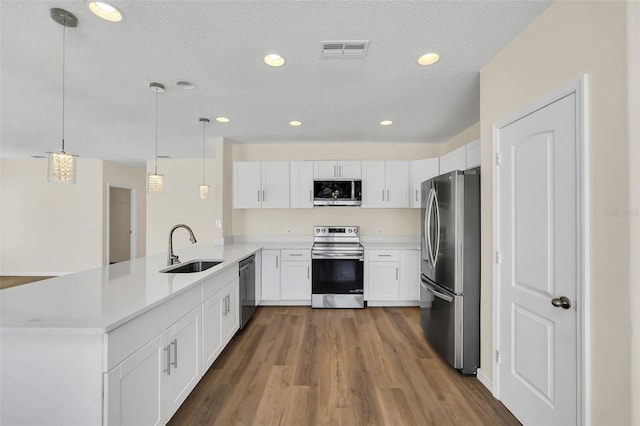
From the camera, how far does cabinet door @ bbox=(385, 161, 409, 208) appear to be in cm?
411

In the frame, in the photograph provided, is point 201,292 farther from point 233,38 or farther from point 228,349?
point 233,38

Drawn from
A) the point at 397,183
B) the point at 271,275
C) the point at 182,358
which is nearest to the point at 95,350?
the point at 182,358

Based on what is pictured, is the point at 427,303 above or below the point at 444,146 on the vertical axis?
below

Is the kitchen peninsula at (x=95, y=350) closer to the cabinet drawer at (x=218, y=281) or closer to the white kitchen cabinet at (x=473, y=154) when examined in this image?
the cabinet drawer at (x=218, y=281)

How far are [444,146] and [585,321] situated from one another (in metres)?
3.56

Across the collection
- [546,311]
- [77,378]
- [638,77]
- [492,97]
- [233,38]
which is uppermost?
[233,38]

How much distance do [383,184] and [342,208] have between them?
801 mm

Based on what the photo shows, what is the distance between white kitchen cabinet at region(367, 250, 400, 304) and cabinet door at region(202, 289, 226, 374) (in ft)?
7.20

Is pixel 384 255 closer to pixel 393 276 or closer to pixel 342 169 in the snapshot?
pixel 393 276

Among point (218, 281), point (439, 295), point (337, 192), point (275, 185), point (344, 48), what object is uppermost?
point (344, 48)

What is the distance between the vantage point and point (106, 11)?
5.09 feet

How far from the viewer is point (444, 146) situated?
4332 mm

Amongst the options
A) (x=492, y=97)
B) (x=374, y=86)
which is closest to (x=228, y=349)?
(x=374, y=86)

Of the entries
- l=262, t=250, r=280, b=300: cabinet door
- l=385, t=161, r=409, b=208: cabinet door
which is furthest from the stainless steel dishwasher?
l=385, t=161, r=409, b=208: cabinet door
